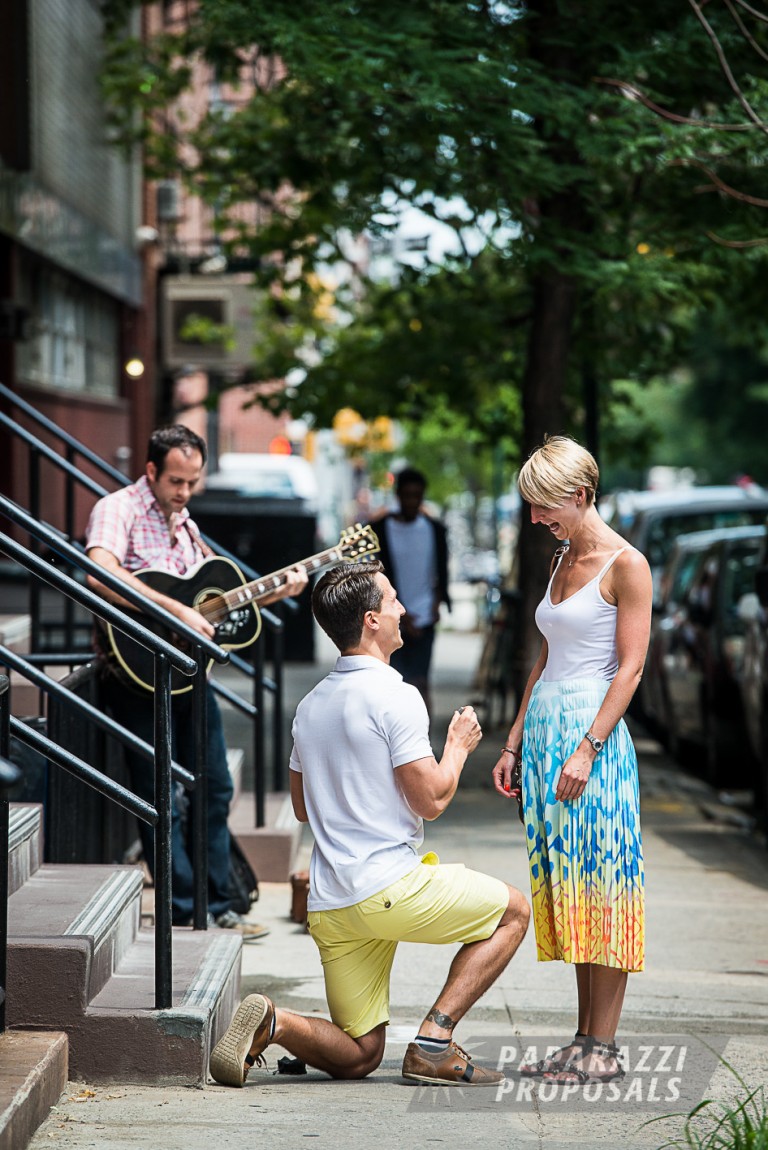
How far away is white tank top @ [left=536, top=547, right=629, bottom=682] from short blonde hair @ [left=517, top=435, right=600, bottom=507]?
24 centimetres

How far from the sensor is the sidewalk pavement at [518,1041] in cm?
431

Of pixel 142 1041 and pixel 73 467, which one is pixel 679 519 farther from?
pixel 142 1041

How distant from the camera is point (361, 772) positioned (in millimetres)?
4695

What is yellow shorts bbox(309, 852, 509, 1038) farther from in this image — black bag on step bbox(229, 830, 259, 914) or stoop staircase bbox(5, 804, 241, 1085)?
black bag on step bbox(229, 830, 259, 914)

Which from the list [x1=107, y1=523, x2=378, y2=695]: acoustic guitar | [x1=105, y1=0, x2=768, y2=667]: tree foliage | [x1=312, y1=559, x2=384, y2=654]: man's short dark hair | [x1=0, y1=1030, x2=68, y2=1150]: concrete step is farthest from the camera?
[x1=105, y1=0, x2=768, y2=667]: tree foliage

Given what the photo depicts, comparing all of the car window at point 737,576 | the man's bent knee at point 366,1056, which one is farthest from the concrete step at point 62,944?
the car window at point 737,576

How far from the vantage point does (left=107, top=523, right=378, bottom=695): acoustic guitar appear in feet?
21.4

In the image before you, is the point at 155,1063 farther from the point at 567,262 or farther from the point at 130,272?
the point at 130,272

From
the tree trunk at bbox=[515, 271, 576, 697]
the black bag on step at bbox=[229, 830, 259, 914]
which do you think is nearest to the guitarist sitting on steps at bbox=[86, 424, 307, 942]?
the black bag on step at bbox=[229, 830, 259, 914]

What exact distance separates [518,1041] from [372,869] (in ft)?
4.00

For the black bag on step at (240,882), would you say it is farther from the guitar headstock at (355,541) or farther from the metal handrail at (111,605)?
the metal handrail at (111,605)

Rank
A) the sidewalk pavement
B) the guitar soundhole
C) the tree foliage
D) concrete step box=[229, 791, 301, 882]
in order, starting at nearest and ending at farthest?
the sidewalk pavement < the guitar soundhole < concrete step box=[229, 791, 301, 882] < the tree foliage

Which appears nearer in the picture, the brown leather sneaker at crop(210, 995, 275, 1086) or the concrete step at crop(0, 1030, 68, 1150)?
the concrete step at crop(0, 1030, 68, 1150)

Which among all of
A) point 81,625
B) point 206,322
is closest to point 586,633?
point 81,625
